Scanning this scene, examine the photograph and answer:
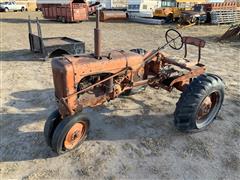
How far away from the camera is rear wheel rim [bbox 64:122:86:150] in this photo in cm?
375

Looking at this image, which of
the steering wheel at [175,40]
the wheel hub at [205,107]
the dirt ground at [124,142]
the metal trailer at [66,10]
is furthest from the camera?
the metal trailer at [66,10]

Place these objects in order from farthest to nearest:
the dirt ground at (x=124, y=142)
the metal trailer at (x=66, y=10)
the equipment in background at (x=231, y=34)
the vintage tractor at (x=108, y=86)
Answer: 1. the metal trailer at (x=66, y=10)
2. the equipment in background at (x=231, y=34)
3. the vintage tractor at (x=108, y=86)
4. the dirt ground at (x=124, y=142)

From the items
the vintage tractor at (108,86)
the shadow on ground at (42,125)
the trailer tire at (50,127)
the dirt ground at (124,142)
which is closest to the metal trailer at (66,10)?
the dirt ground at (124,142)

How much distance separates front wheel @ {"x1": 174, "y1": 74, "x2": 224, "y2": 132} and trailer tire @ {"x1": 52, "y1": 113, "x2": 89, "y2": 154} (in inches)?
56.0

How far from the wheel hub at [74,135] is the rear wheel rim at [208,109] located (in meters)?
1.84

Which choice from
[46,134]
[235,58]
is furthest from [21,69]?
[235,58]

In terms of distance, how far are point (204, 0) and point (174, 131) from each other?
77.6 ft

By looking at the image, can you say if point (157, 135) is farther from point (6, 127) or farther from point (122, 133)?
point (6, 127)

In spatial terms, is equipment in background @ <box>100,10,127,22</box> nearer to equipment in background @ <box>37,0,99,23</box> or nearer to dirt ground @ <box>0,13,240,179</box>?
equipment in background @ <box>37,0,99,23</box>

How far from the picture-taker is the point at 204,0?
82.8ft

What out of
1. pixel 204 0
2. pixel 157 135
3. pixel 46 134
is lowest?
pixel 157 135

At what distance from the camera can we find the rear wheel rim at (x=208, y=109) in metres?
4.38

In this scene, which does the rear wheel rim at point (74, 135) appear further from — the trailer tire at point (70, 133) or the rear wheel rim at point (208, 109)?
the rear wheel rim at point (208, 109)

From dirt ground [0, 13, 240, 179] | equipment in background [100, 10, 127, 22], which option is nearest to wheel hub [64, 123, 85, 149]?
dirt ground [0, 13, 240, 179]
